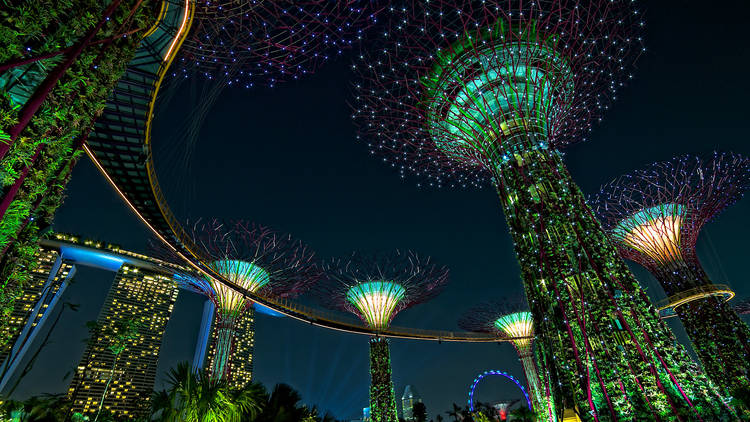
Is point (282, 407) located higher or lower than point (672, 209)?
lower

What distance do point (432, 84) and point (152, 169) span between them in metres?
13.0

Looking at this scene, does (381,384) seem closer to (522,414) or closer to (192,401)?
(522,414)

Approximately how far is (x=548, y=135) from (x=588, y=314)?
6283 mm

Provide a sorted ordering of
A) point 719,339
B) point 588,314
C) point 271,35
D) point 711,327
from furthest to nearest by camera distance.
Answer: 1. point 711,327
2. point 719,339
3. point 588,314
4. point 271,35

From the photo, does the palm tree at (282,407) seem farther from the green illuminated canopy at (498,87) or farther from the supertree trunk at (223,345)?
the green illuminated canopy at (498,87)

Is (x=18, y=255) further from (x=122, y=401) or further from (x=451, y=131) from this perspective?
(x=122, y=401)

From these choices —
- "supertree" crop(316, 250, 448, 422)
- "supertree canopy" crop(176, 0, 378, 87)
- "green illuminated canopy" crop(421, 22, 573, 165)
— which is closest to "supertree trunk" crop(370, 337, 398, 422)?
"supertree" crop(316, 250, 448, 422)

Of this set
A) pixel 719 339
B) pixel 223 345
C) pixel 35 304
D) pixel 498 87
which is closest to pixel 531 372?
pixel 719 339

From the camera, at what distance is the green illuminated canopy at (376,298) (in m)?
24.8

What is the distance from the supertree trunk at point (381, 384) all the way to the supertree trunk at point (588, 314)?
13.4 meters

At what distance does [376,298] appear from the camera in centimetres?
2509

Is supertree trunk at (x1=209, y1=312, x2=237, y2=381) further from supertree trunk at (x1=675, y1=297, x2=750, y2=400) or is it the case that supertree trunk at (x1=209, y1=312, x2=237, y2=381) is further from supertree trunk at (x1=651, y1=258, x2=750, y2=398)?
supertree trunk at (x1=675, y1=297, x2=750, y2=400)

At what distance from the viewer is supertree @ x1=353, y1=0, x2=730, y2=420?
916 centimetres

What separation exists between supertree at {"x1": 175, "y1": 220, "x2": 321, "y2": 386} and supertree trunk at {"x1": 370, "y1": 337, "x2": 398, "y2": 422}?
19.8ft
